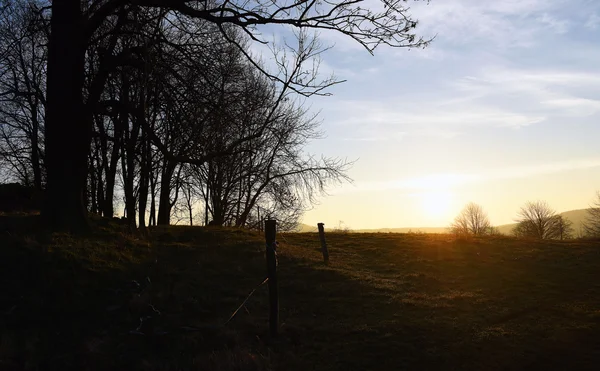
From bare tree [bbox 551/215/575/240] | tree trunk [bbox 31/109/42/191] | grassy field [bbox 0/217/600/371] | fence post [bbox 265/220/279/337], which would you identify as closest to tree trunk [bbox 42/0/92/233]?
grassy field [bbox 0/217/600/371]

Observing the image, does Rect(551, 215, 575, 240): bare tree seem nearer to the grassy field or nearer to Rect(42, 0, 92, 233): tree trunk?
the grassy field

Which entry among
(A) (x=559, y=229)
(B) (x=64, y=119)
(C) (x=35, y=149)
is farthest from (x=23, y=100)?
(A) (x=559, y=229)

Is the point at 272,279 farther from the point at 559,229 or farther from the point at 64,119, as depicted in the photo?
the point at 559,229

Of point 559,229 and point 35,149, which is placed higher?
point 35,149

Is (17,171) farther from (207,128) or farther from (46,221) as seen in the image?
(207,128)

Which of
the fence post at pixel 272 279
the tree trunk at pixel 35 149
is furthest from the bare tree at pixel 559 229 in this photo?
the fence post at pixel 272 279

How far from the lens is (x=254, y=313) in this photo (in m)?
9.41

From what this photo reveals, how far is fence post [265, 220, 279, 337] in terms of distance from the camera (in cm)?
815

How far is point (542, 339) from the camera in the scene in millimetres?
8086

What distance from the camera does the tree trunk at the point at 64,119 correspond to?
11.2 meters

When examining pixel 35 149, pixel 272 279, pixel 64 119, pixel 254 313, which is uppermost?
pixel 35 149

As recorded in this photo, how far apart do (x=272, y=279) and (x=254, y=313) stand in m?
1.34

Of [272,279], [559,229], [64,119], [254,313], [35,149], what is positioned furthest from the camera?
[559,229]

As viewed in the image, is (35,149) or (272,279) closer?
(272,279)
